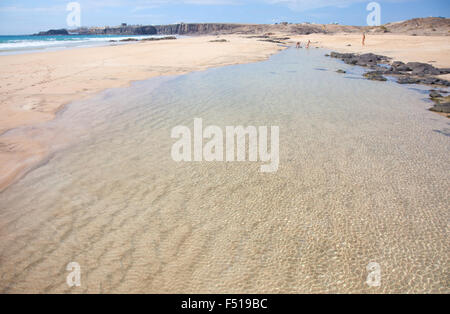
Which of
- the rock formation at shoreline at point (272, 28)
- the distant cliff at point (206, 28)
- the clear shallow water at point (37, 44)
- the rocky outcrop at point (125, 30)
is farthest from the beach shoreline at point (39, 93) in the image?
the rocky outcrop at point (125, 30)

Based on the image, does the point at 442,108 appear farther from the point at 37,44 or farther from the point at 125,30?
the point at 125,30

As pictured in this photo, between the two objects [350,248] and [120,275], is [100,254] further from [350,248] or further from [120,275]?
[350,248]

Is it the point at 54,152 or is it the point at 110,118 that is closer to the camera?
the point at 54,152

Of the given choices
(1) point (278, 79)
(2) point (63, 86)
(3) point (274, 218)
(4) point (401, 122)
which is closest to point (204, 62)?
(1) point (278, 79)

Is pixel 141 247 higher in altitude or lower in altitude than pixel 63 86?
lower

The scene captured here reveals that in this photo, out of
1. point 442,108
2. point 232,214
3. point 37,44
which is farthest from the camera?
point 37,44

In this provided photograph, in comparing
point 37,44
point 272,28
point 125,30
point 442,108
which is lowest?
point 442,108

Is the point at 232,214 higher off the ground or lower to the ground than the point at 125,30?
lower

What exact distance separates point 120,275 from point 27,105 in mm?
8516

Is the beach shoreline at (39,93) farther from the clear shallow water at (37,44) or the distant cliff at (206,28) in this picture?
the distant cliff at (206,28)

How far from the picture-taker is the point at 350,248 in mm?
2826

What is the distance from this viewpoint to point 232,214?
11.1 ft

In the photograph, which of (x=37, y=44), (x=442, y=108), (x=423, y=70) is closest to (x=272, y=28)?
(x=37, y=44)

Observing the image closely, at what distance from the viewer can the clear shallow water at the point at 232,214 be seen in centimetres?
252
